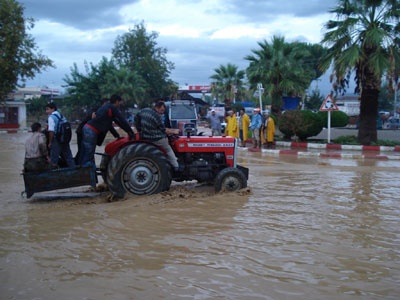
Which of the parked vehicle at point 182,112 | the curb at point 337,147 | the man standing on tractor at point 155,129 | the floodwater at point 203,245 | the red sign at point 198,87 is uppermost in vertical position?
the red sign at point 198,87

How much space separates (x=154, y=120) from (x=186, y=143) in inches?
30.4

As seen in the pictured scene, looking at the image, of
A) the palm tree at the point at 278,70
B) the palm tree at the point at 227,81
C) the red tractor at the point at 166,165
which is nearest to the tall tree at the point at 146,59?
the palm tree at the point at 227,81

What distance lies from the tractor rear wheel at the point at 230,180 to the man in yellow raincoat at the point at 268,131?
1085cm

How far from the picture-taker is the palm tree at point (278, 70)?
25250 millimetres

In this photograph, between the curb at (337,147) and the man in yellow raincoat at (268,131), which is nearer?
the curb at (337,147)

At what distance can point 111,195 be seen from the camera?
7.43 metres

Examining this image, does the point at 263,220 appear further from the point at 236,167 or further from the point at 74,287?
the point at 74,287

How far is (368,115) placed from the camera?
1838cm

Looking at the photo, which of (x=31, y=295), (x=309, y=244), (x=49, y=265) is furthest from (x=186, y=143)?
(x=31, y=295)

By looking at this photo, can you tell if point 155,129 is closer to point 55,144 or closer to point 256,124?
point 55,144

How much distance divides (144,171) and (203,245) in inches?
98.1

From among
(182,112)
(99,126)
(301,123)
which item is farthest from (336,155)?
(99,126)

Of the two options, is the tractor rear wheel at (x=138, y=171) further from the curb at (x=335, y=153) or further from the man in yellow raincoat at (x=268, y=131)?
the man in yellow raincoat at (x=268, y=131)

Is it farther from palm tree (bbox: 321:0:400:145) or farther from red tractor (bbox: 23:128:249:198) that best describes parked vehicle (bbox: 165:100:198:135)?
red tractor (bbox: 23:128:249:198)
